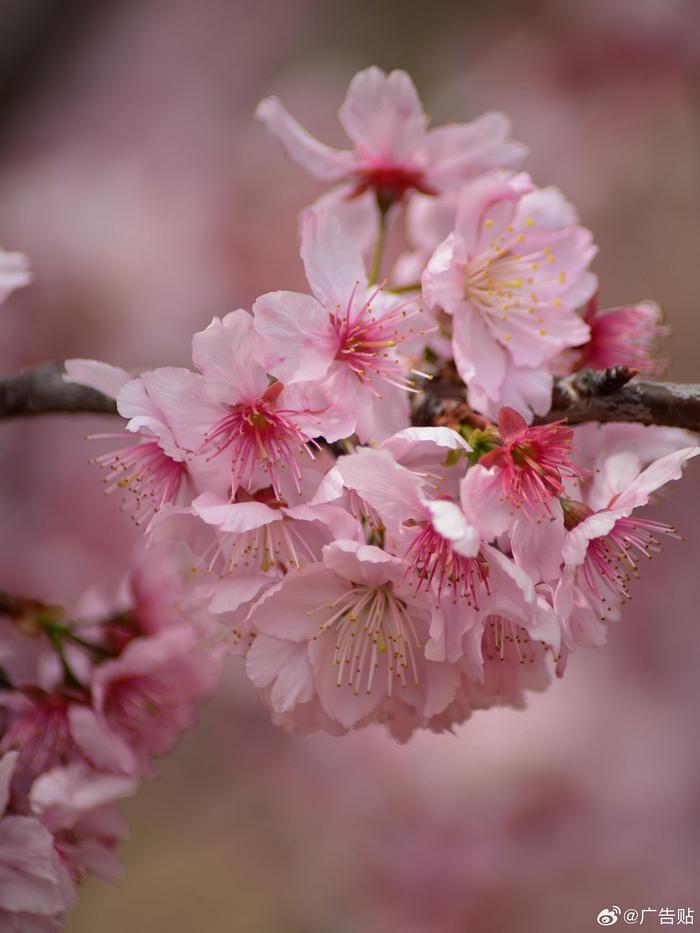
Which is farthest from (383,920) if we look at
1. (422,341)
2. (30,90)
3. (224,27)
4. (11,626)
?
(224,27)

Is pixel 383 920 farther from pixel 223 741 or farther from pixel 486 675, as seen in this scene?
pixel 486 675

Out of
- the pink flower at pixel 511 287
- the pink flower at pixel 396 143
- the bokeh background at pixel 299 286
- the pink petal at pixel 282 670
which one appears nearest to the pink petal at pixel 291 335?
the pink flower at pixel 511 287

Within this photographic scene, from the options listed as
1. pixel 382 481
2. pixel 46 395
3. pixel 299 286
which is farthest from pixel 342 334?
pixel 299 286

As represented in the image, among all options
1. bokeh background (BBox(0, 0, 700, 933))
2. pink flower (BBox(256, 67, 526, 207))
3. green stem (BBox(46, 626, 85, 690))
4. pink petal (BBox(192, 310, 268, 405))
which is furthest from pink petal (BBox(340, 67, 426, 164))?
bokeh background (BBox(0, 0, 700, 933))

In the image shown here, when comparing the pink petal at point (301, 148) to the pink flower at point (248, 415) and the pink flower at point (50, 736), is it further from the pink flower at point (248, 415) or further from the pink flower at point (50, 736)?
the pink flower at point (50, 736)

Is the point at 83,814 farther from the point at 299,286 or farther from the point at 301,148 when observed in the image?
the point at 299,286

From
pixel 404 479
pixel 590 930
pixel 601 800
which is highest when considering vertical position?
pixel 404 479
